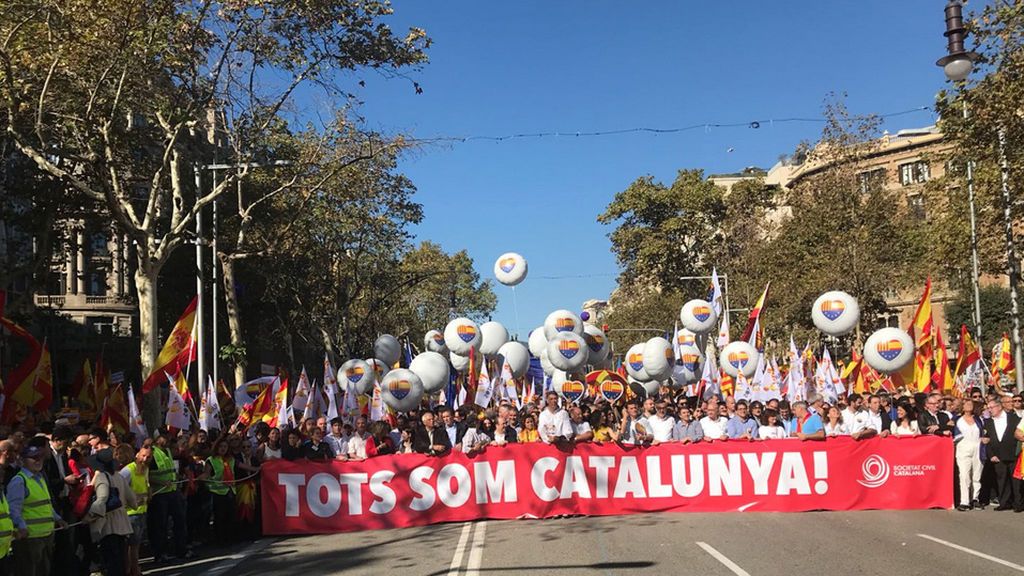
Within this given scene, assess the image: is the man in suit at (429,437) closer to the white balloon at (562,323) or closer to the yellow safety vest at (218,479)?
the yellow safety vest at (218,479)

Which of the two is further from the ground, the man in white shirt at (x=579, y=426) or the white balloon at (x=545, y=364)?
the white balloon at (x=545, y=364)

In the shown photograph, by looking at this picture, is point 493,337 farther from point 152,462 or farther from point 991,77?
point 152,462

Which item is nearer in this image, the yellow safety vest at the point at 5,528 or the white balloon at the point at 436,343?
the yellow safety vest at the point at 5,528

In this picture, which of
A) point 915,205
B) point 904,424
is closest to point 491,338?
point 904,424

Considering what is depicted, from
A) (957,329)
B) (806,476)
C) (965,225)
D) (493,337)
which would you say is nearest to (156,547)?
(806,476)

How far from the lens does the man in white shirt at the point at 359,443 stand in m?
13.1

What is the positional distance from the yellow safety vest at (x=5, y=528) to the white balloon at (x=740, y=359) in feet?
62.4

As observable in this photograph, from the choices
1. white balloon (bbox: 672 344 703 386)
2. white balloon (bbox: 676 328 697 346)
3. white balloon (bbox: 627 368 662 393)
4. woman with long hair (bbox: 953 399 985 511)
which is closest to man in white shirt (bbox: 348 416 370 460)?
woman with long hair (bbox: 953 399 985 511)

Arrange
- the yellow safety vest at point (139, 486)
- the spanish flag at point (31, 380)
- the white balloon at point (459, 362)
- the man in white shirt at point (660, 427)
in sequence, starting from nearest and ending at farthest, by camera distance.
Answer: the yellow safety vest at point (139, 486), the man in white shirt at point (660, 427), the spanish flag at point (31, 380), the white balloon at point (459, 362)

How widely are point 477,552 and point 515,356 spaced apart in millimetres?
16431

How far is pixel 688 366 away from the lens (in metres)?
26.9

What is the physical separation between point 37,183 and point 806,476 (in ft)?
68.1

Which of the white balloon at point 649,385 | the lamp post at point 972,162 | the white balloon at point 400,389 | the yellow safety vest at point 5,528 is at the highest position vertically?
the lamp post at point 972,162

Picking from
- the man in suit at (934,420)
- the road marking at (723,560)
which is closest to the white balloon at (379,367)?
the man in suit at (934,420)
